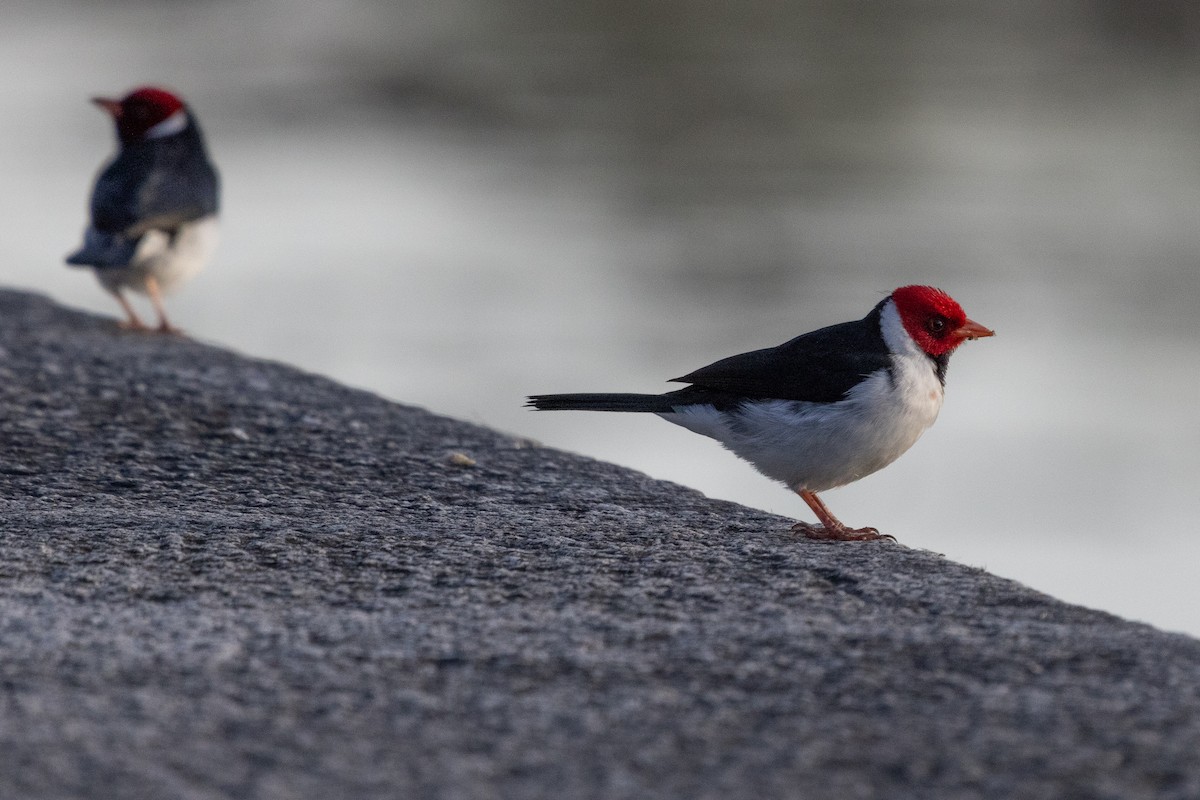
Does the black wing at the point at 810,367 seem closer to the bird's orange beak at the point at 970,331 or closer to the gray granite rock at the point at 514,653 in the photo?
the bird's orange beak at the point at 970,331

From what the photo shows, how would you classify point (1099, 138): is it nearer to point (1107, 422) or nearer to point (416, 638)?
point (1107, 422)

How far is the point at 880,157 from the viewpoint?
21.2 metres

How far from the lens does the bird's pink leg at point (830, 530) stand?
4.38 meters

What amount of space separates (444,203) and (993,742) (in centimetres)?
1673

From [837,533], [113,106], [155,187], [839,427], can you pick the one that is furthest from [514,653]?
[113,106]

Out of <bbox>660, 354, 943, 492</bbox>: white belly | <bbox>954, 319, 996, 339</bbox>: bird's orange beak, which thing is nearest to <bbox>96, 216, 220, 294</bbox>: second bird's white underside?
<bbox>660, 354, 943, 492</bbox>: white belly

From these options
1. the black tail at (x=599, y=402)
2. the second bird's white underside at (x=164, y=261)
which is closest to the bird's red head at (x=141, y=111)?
the second bird's white underside at (x=164, y=261)

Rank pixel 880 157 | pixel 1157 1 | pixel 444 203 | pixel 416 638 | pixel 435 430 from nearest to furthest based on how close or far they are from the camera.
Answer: pixel 416 638 → pixel 435 430 → pixel 444 203 → pixel 880 157 → pixel 1157 1

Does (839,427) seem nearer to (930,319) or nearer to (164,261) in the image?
(930,319)

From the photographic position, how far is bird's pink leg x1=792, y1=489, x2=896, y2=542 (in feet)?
14.4

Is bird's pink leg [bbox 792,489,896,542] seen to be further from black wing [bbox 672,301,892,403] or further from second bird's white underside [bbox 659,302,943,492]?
black wing [bbox 672,301,892,403]

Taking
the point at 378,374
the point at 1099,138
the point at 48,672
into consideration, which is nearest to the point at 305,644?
the point at 48,672

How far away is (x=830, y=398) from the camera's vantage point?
4.78 meters

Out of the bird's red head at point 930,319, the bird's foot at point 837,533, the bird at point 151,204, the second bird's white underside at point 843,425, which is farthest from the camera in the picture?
the bird at point 151,204
